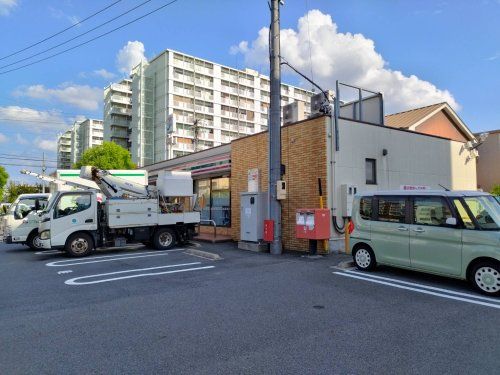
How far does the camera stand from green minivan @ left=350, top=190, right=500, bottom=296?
20.7ft

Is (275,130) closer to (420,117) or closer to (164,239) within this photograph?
(164,239)

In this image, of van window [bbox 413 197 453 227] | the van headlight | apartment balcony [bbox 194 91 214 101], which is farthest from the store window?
apartment balcony [bbox 194 91 214 101]

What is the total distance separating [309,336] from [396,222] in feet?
13.7

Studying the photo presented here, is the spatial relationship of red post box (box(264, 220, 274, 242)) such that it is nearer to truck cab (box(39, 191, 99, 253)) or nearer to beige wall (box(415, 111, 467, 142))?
truck cab (box(39, 191, 99, 253))

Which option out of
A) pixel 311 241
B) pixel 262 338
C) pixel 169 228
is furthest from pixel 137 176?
pixel 262 338

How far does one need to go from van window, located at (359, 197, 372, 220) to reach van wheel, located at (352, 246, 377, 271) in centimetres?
73

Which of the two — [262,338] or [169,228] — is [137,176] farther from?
[262,338]

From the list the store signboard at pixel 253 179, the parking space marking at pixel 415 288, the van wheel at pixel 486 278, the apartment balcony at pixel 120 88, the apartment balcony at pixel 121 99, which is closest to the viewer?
the parking space marking at pixel 415 288

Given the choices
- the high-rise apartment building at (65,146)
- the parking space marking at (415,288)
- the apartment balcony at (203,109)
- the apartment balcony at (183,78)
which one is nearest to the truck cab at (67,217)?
the parking space marking at (415,288)

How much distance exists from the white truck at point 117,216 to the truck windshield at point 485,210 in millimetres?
9167

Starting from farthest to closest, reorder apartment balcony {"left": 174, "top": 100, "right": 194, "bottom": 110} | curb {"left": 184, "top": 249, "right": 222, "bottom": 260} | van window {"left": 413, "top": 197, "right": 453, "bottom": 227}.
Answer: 1. apartment balcony {"left": 174, "top": 100, "right": 194, "bottom": 110}
2. curb {"left": 184, "top": 249, "right": 222, "bottom": 260}
3. van window {"left": 413, "top": 197, "right": 453, "bottom": 227}

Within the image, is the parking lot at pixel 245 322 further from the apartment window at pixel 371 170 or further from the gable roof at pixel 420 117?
the gable roof at pixel 420 117

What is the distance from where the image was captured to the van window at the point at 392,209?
24.9 feet

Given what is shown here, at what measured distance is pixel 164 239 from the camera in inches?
508
